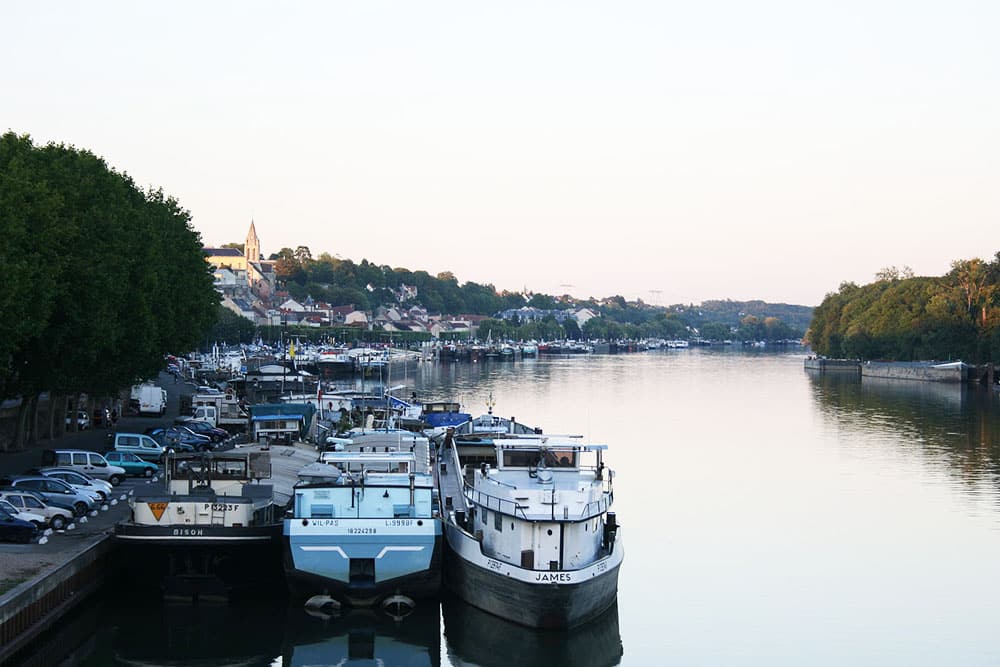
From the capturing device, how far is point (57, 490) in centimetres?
3738

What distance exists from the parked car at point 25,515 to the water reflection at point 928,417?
42.1 m

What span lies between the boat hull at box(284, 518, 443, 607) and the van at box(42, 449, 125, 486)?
16.2m

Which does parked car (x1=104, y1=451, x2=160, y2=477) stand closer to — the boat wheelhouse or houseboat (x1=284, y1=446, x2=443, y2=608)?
houseboat (x1=284, y1=446, x2=443, y2=608)

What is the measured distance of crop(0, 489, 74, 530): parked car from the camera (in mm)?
34250

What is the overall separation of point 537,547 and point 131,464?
22089mm

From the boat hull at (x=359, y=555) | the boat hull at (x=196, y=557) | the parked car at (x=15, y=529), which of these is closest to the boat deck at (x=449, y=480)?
the boat hull at (x=359, y=555)

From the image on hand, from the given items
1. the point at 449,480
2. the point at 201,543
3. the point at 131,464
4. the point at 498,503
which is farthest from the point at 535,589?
the point at 131,464

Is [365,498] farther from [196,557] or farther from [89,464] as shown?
[89,464]

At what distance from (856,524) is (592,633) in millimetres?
19066

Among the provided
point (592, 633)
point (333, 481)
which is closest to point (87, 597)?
point (333, 481)

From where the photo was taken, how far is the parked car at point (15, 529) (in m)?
31.9

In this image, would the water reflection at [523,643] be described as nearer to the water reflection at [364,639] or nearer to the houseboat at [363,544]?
the water reflection at [364,639]

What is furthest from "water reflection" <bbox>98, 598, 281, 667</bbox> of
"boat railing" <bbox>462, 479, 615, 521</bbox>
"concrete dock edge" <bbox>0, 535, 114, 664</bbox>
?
"boat railing" <bbox>462, 479, 615, 521</bbox>

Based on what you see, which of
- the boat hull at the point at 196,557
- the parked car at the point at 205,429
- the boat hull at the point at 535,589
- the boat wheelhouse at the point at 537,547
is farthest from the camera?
the parked car at the point at 205,429
